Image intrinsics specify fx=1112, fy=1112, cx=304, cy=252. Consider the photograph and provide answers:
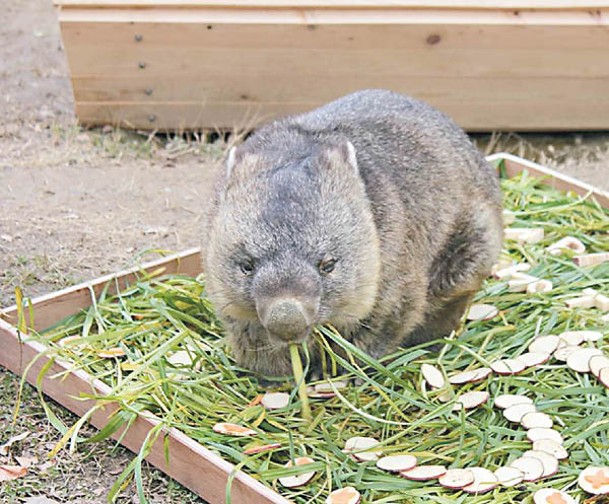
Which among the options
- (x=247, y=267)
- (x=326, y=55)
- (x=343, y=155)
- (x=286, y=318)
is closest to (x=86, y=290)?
(x=247, y=267)

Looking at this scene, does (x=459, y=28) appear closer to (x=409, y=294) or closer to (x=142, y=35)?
(x=142, y=35)

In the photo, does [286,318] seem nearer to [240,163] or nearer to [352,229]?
[352,229]

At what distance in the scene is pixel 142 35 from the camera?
6.39m

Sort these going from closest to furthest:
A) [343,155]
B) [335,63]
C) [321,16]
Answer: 1. [343,155]
2. [321,16]
3. [335,63]

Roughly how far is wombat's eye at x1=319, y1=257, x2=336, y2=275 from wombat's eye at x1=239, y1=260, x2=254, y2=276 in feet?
0.74

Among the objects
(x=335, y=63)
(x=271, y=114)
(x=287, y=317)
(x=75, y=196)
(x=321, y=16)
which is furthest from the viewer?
(x=271, y=114)

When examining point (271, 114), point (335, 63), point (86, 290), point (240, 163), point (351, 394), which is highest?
point (240, 163)

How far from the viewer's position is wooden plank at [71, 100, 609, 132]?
21.8ft

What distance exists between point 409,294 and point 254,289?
0.77 m

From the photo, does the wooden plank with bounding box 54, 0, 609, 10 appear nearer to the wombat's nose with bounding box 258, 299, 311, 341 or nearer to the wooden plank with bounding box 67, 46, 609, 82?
the wooden plank with bounding box 67, 46, 609, 82

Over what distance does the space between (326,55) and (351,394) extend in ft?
9.59

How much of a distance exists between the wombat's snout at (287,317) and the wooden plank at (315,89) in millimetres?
3249

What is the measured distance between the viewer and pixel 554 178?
5902 mm

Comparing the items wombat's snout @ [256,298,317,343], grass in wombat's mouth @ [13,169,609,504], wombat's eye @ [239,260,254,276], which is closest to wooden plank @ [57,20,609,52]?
grass in wombat's mouth @ [13,169,609,504]
